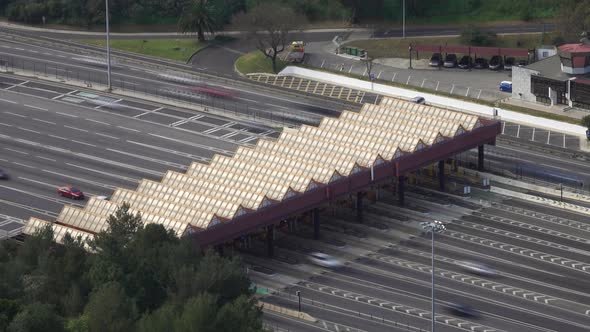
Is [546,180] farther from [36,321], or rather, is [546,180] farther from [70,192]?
[36,321]

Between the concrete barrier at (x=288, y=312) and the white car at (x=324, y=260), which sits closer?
the concrete barrier at (x=288, y=312)

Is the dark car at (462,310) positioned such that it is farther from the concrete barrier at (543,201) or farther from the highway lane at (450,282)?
the concrete barrier at (543,201)

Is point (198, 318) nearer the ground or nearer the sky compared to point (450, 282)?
nearer the sky

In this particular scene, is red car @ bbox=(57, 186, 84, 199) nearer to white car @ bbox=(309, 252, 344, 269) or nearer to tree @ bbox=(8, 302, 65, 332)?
white car @ bbox=(309, 252, 344, 269)

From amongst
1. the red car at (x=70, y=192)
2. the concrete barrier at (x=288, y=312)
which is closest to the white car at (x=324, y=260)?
the concrete barrier at (x=288, y=312)

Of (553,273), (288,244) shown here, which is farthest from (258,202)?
(553,273)

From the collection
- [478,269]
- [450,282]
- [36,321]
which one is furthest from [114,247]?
[478,269]
